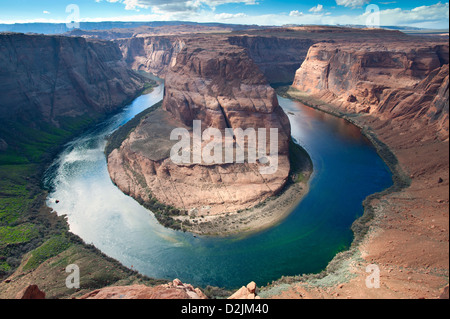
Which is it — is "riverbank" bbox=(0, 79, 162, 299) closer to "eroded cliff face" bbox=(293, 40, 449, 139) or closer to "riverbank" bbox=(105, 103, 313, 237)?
"riverbank" bbox=(105, 103, 313, 237)

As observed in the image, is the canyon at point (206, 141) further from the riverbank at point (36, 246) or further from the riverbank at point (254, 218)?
the riverbank at point (36, 246)

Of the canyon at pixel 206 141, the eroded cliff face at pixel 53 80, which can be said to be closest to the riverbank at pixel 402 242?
the canyon at pixel 206 141

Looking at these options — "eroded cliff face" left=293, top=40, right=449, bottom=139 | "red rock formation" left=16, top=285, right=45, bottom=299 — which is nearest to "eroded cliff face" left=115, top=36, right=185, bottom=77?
"eroded cliff face" left=293, top=40, right=449, bottom=139

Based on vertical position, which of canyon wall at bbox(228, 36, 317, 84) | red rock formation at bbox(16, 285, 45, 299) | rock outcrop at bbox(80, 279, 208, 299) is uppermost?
canyon wall at bbox(228, 36, 317, 84)

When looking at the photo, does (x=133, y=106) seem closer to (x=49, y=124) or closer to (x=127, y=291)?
(x=49, y=124)

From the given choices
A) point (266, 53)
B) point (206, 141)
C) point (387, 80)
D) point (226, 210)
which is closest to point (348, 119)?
point (387, 80)

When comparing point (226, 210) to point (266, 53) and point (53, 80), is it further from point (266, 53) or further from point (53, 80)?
point (266, 53)
